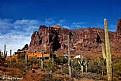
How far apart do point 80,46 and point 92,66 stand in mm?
58670

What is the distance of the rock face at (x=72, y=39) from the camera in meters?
103

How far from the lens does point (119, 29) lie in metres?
99.1

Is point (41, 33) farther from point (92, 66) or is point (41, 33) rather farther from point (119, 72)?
point (119, 72)

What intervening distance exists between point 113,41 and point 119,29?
6169 mm

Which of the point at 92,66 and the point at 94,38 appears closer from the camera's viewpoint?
the point at 92,66

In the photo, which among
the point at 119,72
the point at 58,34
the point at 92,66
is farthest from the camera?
the point at 58,34

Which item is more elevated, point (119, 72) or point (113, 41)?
point (113, 41)

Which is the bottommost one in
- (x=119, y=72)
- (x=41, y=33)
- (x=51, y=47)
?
(x=119, y=72)

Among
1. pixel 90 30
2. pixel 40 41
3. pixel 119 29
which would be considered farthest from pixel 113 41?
pixel 40 41

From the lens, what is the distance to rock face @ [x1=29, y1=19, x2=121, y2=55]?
102688 mm

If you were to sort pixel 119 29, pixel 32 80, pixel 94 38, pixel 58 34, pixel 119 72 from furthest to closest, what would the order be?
pixel 58 34 < pixel 94 38 < pixel 119 29 < pixel 119 72 < pixel 32 80

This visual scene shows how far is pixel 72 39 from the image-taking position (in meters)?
109

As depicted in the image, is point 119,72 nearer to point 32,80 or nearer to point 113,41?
point 32,80

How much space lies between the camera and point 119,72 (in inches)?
1430
